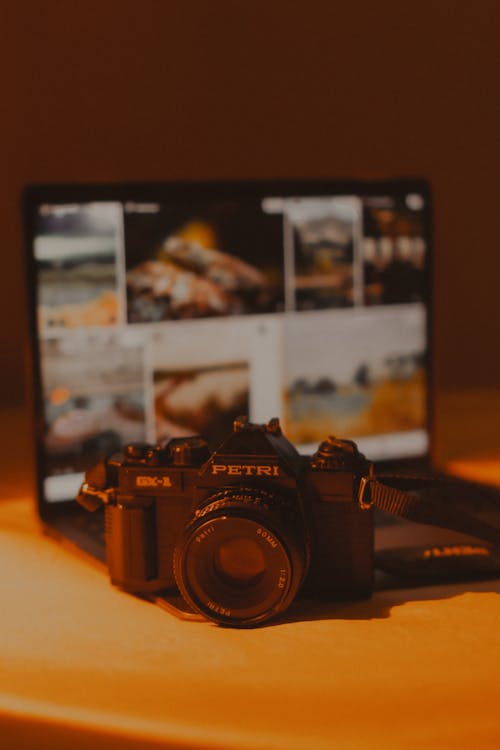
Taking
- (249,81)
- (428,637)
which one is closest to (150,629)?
(428,637)

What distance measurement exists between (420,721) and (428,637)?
4.1 inches

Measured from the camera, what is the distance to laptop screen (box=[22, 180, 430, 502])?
32.1 inches

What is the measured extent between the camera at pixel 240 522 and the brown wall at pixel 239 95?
76cm

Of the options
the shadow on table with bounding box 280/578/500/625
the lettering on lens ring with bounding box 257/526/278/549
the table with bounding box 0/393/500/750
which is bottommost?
the table with bounding box 0/393/500/750

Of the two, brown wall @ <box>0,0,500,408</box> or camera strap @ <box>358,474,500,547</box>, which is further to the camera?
brown wall @ <box>0,0,500,408</box>

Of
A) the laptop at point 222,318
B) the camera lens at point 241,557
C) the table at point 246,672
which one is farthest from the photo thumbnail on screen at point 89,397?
the camera lens at point 241,557

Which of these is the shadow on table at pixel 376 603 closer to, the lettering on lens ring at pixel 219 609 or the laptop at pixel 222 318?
the lettering on lens ring at pixel 219 609

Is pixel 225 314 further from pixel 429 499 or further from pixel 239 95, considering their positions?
pixel 239 95

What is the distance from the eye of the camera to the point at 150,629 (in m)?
0.60

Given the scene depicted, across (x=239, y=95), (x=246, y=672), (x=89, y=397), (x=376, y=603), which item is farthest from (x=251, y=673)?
(x=239, y=95)

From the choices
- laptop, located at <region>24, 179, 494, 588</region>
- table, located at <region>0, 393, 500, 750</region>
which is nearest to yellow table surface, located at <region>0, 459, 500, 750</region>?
table, located at <region>0, 393, 500, 750</region>

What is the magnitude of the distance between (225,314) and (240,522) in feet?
1.01

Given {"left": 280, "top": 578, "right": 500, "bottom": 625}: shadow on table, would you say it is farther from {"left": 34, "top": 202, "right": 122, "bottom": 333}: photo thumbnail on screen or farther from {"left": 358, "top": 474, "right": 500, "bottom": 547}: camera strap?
{"left": 34, "top": 202, "right": 122, "bottom": 333}: photo thumbnail on screen

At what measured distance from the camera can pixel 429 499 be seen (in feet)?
2.17
